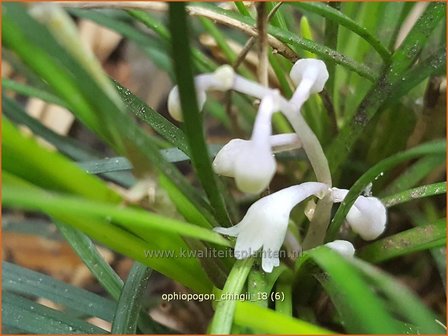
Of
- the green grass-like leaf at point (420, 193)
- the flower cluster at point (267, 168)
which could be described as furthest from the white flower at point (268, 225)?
the green grass-like leaf at point (420, 193)

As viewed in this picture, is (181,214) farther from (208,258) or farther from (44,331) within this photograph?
(44,331)

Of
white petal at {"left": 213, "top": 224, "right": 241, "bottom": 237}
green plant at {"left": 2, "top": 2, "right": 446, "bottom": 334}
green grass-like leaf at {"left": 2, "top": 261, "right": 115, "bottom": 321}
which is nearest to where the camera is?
green plant at {"left": 2, "top": 2, "right": 446, "bottom": 334}

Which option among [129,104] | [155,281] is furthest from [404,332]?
[155,281]

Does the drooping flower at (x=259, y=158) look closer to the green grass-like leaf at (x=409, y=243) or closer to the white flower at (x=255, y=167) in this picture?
the white flower at (x=255, y=167)

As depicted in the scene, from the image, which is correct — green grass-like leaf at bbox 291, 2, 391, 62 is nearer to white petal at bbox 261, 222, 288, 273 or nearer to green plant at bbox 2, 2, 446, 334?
green plant at bbox 2, 2, 446, 334

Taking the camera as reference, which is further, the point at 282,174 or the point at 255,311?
the point at 282,174

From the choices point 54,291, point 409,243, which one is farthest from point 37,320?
point 409,243

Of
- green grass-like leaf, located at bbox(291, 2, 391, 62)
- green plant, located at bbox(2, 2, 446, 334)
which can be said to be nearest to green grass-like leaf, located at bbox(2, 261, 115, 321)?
green plant, located at bbox(2, 2, 446, 334)
